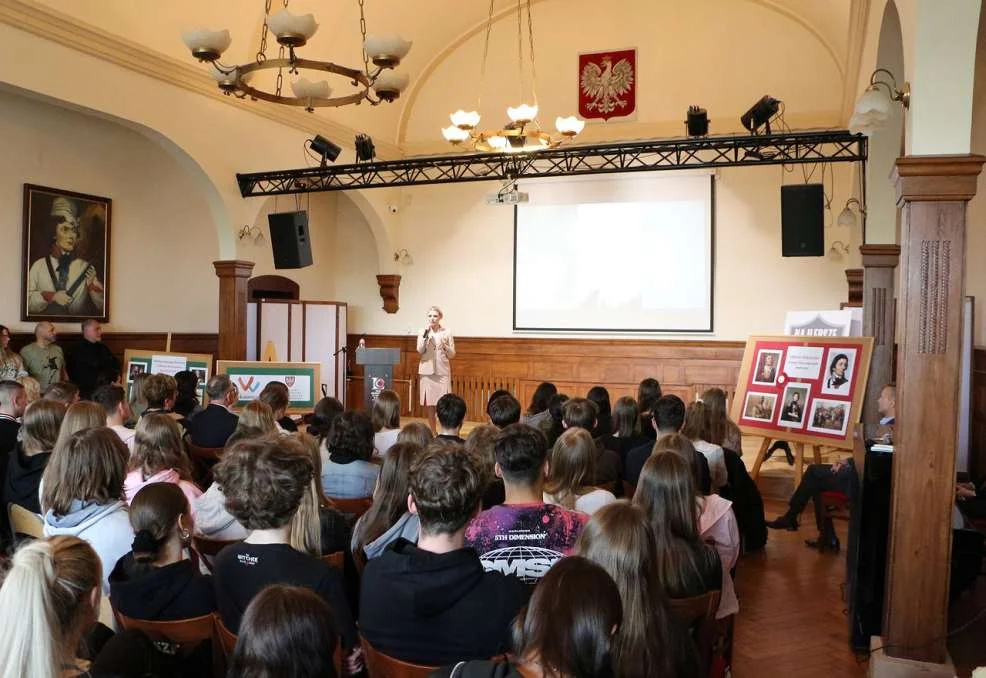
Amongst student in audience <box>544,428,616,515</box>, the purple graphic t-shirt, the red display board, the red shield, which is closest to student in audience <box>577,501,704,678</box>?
the purple graphic t-shirt

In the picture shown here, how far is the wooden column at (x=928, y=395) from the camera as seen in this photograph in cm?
311

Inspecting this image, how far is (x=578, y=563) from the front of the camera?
55.5 inches

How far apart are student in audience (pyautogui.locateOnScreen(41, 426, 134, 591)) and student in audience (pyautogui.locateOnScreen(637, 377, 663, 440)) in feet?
11.5

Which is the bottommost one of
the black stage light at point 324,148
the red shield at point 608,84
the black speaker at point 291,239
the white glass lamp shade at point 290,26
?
the black speaker at point 291,239

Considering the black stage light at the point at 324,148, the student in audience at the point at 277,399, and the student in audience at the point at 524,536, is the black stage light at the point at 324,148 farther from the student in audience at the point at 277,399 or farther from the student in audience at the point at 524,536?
the student in audience at the point at 524,536

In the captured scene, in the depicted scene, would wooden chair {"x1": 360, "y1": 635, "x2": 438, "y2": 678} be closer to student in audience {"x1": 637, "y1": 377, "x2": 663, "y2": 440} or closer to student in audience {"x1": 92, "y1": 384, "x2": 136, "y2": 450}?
student in audience {"x1": 92, "y1": 384, "x2": 136, "y2": 450}

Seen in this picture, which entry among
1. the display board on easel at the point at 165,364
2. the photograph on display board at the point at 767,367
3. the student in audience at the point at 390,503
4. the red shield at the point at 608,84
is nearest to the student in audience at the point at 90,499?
the student in audience at the point at 390,503

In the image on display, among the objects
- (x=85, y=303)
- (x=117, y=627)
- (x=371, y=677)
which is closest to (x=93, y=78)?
(x=85, y=303)

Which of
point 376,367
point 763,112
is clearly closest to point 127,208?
point 376,367

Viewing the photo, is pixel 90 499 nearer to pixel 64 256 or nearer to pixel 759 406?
pixel 759 406

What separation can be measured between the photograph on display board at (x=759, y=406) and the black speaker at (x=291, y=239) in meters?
4.89

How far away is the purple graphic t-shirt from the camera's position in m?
2.36

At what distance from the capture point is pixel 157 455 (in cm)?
322

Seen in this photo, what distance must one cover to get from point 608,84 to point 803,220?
4.31 meters
